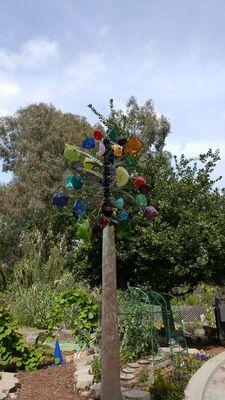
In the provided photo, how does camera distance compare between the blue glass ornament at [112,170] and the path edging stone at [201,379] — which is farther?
the path edging stone at [201,379]

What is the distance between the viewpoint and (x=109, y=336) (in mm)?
5371

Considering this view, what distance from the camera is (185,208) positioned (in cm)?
1187

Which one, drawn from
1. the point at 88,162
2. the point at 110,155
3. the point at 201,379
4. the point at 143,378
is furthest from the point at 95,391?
the point at 110,155

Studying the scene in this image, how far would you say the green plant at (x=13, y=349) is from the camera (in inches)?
338

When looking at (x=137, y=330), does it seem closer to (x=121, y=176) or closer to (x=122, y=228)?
(x=122, y=228)

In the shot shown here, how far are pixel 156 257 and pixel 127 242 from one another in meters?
0.89

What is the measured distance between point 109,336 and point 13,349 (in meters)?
4.03

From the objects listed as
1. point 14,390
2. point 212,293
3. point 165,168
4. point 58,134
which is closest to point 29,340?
point 14,390

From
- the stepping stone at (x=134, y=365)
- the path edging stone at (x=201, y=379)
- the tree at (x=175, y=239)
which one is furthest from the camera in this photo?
the tree at (x=175, y=239)

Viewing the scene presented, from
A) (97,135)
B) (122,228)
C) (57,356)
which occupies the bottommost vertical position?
(57,356)

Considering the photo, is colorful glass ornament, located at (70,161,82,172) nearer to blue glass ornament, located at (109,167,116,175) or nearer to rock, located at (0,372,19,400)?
blue glass ornament, located at (109,167,116,175)

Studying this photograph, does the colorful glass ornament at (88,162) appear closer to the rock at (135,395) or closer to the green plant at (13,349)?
the rock at (135,395)

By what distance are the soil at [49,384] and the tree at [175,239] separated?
3.40 metres

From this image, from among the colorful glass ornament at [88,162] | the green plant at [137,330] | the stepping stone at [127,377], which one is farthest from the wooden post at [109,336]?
the green plant at [137,330]
